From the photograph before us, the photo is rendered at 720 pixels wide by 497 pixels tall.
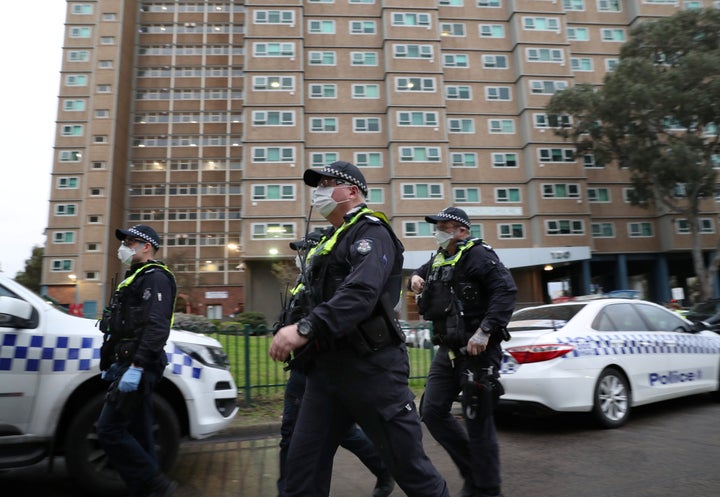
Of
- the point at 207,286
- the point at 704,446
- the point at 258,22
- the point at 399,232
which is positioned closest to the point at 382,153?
the point at 399,232

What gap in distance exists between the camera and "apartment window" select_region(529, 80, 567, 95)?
1534 inches

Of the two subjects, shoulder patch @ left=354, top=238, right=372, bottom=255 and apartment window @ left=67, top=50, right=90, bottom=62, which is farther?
apartment window @ left=67, top=50, right=90, bottom=62

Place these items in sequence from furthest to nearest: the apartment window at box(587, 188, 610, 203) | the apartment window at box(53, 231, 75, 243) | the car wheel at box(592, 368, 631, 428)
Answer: the apartment window at box(53, 231, 75, 243) → the apartment window at box(587, 188, 610, 203) → the car wheel at box(592, 368, 631, 428)

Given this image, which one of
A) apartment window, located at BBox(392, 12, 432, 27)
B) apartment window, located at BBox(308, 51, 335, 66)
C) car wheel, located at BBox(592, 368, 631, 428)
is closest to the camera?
car wheel, located at BBox(592, 368, 631, 428)

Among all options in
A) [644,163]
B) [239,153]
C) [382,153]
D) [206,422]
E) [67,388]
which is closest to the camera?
[67,388]

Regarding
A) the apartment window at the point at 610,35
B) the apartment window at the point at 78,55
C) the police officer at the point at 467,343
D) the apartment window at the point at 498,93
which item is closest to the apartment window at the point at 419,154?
the apartment window at the point at 498,93

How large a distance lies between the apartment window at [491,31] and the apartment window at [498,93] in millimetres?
4558

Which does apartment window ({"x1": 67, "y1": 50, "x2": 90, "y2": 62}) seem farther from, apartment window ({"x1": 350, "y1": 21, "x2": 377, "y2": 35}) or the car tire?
the car tire

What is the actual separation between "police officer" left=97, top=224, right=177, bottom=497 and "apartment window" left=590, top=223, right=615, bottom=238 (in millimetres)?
40476

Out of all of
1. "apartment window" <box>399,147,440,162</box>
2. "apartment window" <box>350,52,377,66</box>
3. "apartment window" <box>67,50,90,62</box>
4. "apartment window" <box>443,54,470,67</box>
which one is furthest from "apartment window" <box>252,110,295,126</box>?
"apartment window" <box>67,50,90,62</box>

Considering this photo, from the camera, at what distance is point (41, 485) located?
4102 millimetres

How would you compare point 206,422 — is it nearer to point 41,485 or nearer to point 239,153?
point 41,485

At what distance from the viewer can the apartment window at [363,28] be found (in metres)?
40.1

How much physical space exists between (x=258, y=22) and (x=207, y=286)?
2393cm
